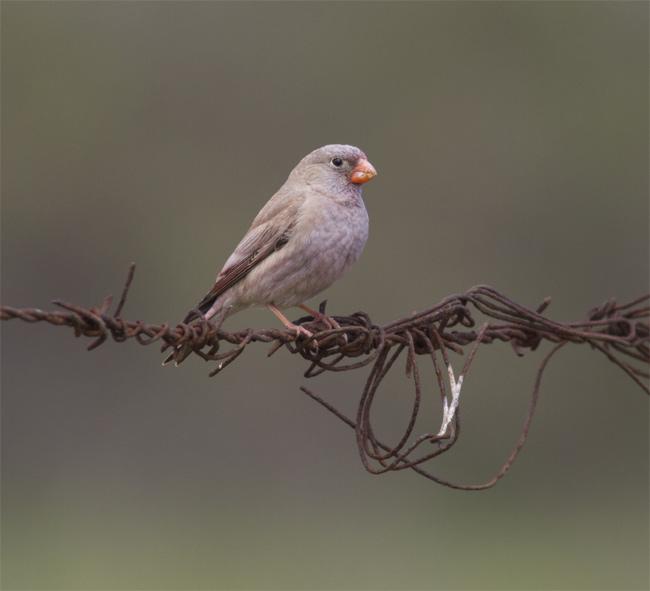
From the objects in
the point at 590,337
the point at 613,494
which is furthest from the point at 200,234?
the point at 590,337

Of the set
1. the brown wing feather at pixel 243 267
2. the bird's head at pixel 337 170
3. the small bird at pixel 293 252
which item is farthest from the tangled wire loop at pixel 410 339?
the bird's head at pixel 337 170

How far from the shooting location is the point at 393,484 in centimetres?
1377

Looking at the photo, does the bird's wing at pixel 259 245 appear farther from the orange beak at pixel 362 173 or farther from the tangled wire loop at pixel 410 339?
the tangled wire loop at pixel 410 339

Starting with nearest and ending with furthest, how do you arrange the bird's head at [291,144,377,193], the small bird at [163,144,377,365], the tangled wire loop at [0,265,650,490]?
the tangled wire loop at [0,265,650,490] → the small bird at [163,144,377,365] → the bird's head at [291,144,377,193]

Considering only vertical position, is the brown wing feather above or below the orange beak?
below

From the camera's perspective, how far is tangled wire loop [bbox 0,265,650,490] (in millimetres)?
4211

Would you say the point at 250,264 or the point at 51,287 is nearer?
the point at 250,264

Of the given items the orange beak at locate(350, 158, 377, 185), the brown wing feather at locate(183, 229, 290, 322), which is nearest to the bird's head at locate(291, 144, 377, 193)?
the orange beak at locate(350, 158, 377, 185)

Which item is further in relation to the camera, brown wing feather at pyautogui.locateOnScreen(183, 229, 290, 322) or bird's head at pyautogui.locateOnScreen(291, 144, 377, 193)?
bird's head at pyautogui.locateOnScreen(291, 144, 377, 193)

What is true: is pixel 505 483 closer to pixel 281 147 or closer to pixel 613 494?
pixel 613 494

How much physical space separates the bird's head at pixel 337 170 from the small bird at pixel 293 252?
0.05 meters

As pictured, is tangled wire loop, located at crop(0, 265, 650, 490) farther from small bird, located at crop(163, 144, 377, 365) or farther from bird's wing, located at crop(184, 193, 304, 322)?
bird's wing, located at crop(184, 193, 304, 322)

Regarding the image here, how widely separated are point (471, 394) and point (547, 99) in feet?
16.8

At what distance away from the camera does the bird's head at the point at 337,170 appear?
6.64 meters
